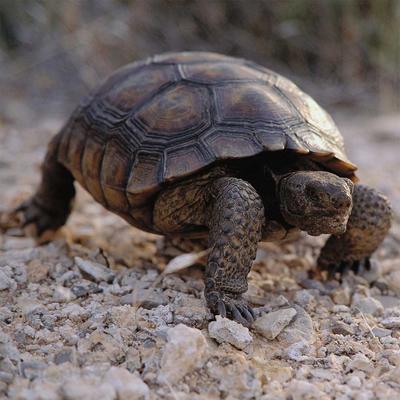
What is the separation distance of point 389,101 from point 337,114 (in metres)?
0.84

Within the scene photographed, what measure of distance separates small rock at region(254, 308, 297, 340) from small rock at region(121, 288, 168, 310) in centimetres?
48

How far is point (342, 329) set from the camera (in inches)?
109

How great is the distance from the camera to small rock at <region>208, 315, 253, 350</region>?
2.47 m

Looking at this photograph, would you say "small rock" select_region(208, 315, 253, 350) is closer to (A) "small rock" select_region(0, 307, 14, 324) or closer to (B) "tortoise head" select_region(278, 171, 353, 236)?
(B) "tortoise head" select_region(278, 171, 353, 236)

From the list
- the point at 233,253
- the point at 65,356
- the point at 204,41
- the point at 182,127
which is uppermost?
the point at 204,41

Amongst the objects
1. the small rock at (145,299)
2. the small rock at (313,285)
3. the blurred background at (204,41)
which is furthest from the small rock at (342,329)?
the blurred background at (204,41)

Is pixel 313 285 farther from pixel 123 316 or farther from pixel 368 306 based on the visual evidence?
pixel 123 316

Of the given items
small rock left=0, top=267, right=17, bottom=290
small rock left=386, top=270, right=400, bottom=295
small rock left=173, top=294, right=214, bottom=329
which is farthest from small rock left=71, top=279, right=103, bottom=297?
small rock left=386, top=270, right=400, bottom=295

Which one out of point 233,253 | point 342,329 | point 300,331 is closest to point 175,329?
point 233,253

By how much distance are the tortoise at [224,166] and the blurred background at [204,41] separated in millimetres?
4566

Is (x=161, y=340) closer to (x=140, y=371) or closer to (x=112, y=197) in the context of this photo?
(x=140, y=371)

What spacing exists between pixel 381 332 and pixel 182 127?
4.79 feet

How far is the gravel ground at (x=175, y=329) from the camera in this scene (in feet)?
7.08

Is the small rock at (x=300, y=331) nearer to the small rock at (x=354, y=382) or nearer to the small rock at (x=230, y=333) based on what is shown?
the small rock at (x=230, y=333)
